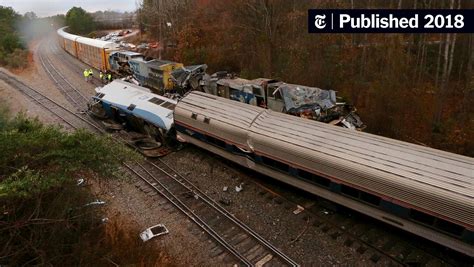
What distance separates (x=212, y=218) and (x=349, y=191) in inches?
199

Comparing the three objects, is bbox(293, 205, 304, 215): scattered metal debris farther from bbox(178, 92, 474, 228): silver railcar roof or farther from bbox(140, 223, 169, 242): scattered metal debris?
bbox(140, 223, 169, 242): scattered metal debris

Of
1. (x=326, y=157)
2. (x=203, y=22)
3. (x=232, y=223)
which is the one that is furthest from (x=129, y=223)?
(x=203, y=22)

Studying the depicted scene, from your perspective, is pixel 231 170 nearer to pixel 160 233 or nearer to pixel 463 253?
pixel 160 233

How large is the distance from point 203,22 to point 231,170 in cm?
2430

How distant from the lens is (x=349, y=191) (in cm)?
1128

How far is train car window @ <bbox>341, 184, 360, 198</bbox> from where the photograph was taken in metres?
11.1

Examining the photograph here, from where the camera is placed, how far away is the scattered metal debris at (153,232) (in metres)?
11.7

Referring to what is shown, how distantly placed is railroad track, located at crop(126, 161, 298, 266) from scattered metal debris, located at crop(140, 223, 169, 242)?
1.10 m

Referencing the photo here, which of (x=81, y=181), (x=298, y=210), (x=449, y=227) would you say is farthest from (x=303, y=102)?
(x=81, y=181)

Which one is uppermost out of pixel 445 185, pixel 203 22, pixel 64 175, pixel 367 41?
pixel 203 22

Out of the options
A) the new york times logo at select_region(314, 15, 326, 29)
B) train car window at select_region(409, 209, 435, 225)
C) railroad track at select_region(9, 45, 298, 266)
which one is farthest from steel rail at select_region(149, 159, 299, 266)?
the new york times logo at select_region(314, 15, 326, 29)

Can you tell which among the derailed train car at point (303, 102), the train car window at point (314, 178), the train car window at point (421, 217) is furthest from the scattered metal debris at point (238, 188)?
the train car window at point (421, 217)

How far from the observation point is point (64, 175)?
8.69 m

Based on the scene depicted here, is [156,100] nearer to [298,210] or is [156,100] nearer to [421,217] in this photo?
[298,210]
